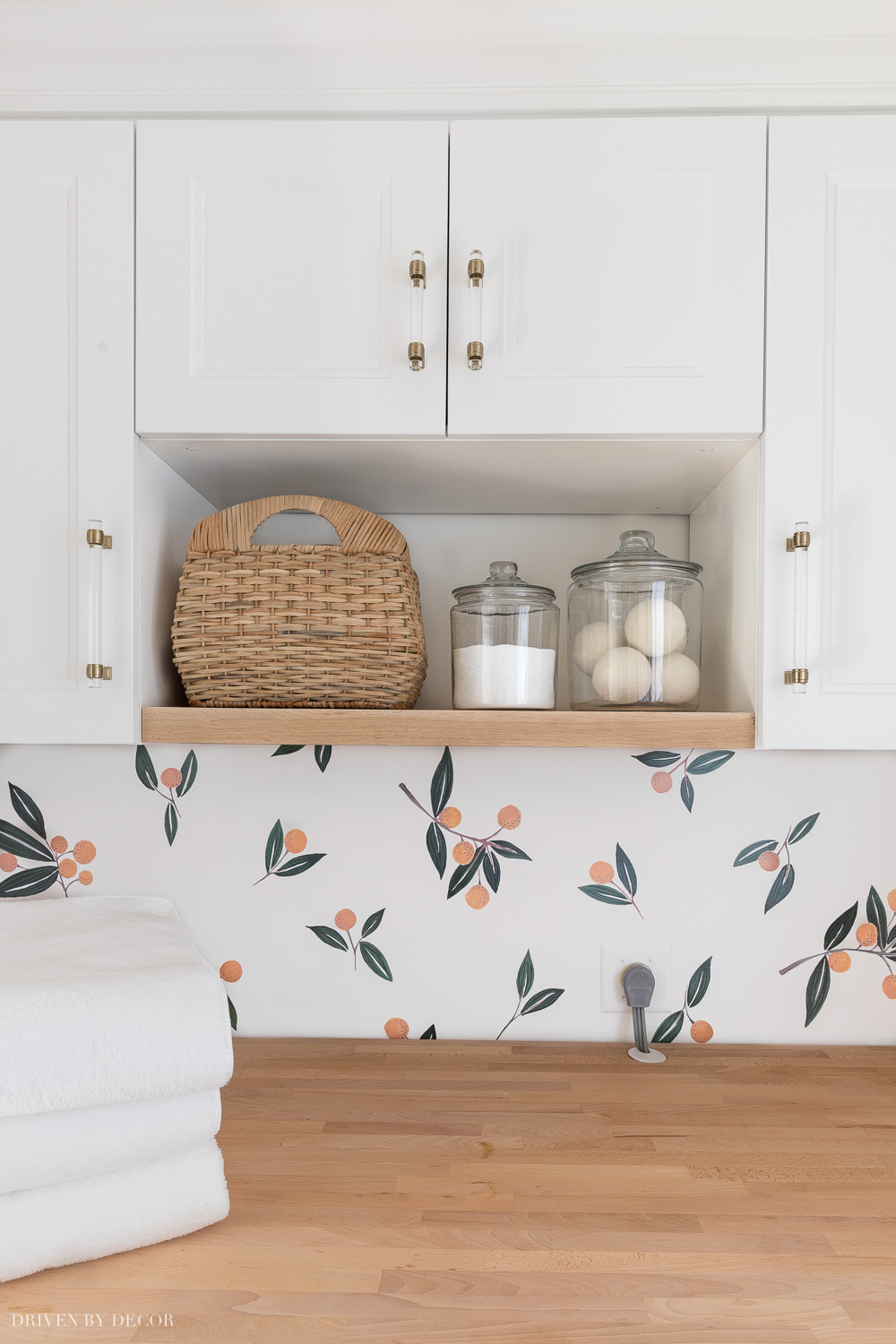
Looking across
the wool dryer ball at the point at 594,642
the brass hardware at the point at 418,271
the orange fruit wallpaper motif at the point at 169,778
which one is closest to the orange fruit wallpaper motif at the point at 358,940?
the orange fruit wallpaper motif at the point at 169,778

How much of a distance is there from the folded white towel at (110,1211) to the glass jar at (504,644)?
57cm

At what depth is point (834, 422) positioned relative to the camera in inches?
38.2

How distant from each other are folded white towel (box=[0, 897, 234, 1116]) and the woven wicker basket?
0.34 meters

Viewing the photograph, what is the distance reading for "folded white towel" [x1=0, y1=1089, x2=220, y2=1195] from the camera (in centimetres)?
72

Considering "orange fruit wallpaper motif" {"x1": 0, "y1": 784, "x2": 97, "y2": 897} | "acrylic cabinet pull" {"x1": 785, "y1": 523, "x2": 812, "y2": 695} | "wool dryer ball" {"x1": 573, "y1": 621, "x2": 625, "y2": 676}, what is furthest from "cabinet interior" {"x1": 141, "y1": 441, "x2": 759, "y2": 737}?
"orange fruit wallpaper motif" {"x1": 0, "y1": 784, "x2": 97, "y2": 897}

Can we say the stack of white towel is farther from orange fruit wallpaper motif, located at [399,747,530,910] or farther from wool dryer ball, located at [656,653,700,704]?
wool dryer ball, located at [656,653,700,704]

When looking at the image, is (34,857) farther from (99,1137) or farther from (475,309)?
(475,309)

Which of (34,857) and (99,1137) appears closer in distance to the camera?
(99,1137)

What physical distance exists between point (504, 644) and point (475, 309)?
396 mm

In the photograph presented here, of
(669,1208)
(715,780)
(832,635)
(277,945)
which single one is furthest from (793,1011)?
(277,945)

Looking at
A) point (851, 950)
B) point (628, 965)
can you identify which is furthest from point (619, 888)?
point (851, 950)

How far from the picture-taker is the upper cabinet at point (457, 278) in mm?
966

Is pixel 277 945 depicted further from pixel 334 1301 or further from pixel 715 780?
pixel 715 780

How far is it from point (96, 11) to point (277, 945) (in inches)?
47.7
